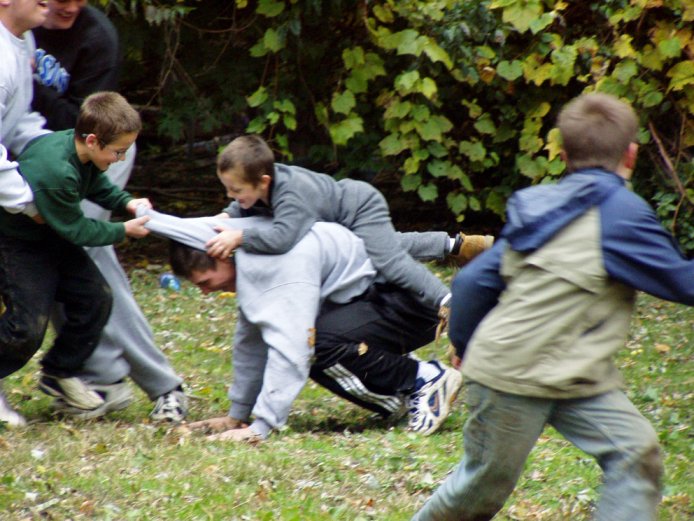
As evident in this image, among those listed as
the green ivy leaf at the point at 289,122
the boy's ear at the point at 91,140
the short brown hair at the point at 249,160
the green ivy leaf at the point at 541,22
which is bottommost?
the green ivy leaf at the point at 289,122

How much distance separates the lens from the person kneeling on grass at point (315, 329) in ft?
15.3

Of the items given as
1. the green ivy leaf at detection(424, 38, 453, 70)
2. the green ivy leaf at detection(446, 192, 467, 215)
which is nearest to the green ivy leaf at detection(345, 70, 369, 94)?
the green ivy leaf at detection(424, 38, 453, 70)

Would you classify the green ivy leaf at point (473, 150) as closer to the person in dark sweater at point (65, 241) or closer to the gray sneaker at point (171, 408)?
the gray sneaker at point (171, 408)

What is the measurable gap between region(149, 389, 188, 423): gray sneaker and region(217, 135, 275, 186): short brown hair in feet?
3.59

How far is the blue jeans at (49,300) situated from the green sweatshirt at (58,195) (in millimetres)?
75

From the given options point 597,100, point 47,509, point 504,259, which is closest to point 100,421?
point 47,509

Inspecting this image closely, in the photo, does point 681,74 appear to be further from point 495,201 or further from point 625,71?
point 495,201

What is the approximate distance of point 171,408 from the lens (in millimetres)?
5047

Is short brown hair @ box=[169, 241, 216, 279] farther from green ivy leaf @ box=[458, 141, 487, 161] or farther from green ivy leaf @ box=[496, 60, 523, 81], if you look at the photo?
green ivy leaf @ box=[458, 141, 487, 161]

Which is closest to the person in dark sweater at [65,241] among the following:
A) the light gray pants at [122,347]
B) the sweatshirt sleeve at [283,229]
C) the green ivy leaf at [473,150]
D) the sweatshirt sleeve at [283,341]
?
the light gray pants at [122,347]

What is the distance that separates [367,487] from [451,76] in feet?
18.0

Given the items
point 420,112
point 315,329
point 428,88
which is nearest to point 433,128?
point 420,112

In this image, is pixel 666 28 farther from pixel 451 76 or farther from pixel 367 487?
pixel 367 487

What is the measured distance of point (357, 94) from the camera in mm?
9234
